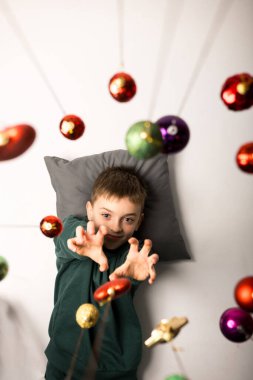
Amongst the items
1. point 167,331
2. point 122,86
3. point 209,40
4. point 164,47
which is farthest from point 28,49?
point 167,331

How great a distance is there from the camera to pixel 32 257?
1.27 meters

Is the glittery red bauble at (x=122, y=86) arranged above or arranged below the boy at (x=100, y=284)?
above

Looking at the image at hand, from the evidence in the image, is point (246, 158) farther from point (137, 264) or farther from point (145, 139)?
point (137, 264)

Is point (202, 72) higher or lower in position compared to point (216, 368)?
higher

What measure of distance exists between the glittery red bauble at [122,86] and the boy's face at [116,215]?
0.33 m

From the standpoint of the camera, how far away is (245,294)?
2.19 feet

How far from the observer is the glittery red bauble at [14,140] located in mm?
686

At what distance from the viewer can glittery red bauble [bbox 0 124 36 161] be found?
686 millimetres

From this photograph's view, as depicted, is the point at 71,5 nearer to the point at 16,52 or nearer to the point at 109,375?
the point at 16,52

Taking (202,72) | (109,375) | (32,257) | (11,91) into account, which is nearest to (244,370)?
(109,375)

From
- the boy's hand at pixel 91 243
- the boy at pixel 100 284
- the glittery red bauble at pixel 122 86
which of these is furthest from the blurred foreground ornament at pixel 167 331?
the glittery red bauble at pixel 122 86

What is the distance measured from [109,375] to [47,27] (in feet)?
3.09

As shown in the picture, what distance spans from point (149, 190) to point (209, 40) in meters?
0.45

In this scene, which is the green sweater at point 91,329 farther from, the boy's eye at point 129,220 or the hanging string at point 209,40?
the hanging string at point 209,40
